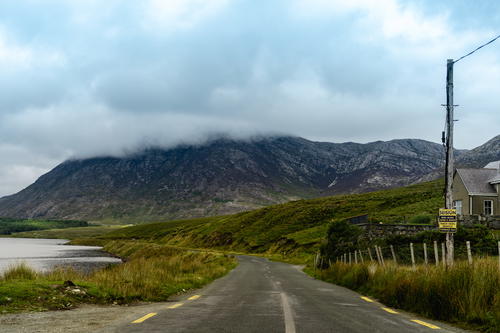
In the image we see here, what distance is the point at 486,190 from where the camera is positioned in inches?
2020

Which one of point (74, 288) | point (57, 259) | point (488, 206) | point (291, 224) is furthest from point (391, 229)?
point (57, 259)

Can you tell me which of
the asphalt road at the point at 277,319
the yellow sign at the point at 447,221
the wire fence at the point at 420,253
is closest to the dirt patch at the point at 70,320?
the asphalt road at the point at 277,319

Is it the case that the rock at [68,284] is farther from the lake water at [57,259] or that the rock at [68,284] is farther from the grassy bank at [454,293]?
the lake water at [57,259]

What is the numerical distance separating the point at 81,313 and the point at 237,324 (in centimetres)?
475

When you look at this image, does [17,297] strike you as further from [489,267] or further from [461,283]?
[489,267]

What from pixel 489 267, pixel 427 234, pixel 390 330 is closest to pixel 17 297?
pixel 390 330

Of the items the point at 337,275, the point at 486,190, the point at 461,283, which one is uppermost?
the point at 486,190

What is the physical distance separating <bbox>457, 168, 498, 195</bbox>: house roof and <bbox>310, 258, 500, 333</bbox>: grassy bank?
1536 inches

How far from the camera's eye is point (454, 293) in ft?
42.7

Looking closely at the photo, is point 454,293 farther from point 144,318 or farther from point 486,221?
point 486,221

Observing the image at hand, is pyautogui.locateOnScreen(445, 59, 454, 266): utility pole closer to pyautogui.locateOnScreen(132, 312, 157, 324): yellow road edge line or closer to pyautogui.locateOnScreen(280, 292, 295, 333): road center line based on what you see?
pyautogui.locateOnScreen(280, 292, 295, 333): road center line

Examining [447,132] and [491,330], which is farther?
[447,132]

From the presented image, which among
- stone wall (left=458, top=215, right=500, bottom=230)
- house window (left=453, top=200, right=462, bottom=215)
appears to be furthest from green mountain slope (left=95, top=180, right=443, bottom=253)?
stone wall (left=458, top=215, right=500, bottom=230)

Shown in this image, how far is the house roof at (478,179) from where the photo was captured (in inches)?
2023
